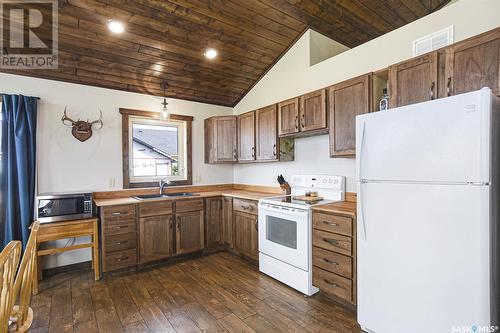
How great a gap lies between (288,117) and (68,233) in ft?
9.57

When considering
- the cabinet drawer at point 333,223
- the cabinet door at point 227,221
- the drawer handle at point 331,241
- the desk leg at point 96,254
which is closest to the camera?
the cabinet drawer at point 333,223

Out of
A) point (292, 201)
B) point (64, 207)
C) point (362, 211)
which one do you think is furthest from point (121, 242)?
point (362, 211)

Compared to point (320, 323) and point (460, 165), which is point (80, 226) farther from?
point (460, 165)

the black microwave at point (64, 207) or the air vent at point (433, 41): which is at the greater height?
the air vent at point (433, 41)

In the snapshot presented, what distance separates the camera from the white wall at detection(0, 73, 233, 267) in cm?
310

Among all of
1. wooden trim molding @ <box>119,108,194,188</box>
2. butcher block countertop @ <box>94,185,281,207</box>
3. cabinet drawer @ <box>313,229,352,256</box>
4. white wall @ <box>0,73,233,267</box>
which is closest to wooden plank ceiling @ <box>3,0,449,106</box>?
white wall @ <box>0,73,233,267</box>

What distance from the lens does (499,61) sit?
1668 millimetres

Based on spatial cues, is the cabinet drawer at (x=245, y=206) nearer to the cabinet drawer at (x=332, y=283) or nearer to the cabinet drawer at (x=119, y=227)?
the cabinet drawer at (x=332, y=283)

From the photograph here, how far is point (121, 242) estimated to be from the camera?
311 centimetres

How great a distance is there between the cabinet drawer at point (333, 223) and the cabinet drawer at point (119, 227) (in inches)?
88.1

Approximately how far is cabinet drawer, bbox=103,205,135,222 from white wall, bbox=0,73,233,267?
0.62 metres

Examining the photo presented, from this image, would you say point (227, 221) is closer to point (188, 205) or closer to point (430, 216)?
point (188, 205)

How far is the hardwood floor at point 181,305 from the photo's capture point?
83.8 inches

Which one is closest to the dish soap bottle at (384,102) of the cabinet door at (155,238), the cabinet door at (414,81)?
the cabinet door at (414,81)
